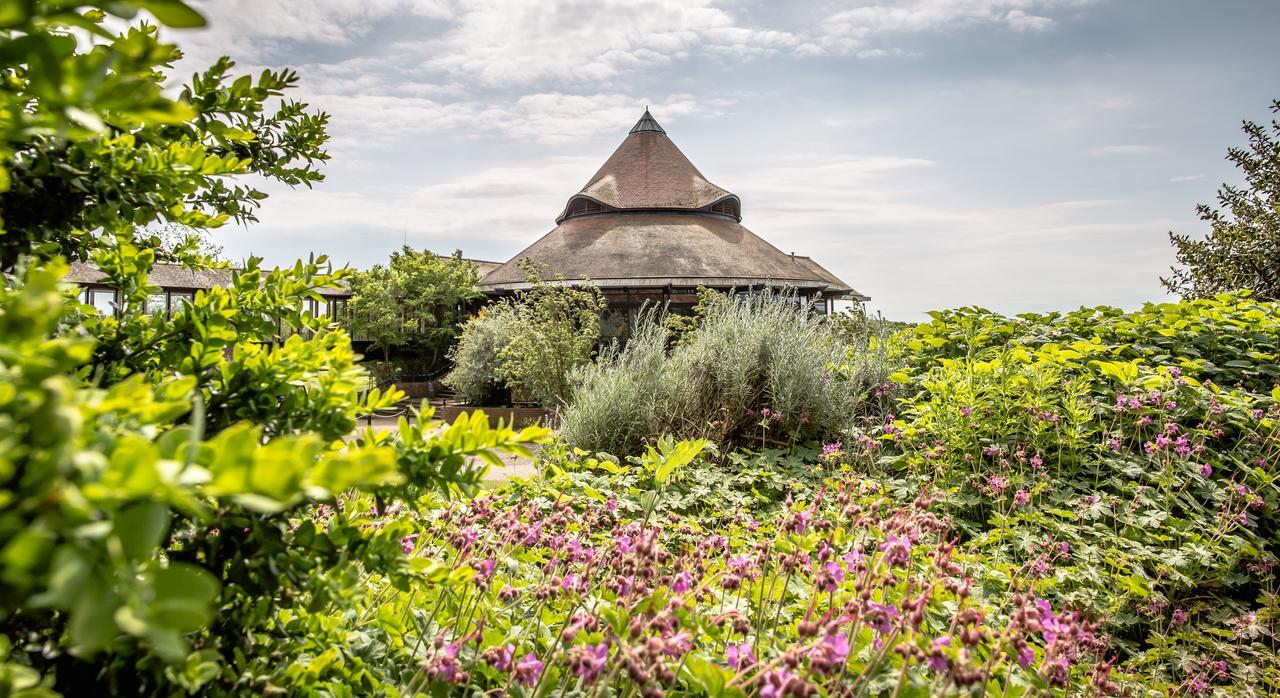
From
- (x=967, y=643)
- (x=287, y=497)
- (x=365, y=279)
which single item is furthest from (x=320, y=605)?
(x=365, y=279)

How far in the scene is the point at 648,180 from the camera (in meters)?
33.3

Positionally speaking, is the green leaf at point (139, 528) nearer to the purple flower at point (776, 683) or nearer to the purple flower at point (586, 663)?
the purple flower at point (586, 663)

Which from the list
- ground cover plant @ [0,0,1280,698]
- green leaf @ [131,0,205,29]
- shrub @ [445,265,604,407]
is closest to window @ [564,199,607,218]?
shrub @ [445,265,604,407]

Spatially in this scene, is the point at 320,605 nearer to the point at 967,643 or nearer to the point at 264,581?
the point at 264,581

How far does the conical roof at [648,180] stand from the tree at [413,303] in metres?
8.01

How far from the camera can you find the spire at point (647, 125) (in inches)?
1437

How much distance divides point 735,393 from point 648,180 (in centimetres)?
2848

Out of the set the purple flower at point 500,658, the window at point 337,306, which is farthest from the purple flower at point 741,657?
the window at point 337,306

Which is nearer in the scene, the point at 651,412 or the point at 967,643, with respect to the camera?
the point at 967,643

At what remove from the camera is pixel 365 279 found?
2591 centimetres

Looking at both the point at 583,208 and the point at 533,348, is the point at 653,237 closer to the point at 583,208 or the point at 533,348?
the point at 583,208

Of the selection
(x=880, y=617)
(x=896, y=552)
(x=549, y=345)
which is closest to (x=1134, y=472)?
(x=896, y=552)

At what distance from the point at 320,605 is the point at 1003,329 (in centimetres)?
669

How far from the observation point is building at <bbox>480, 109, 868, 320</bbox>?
24.5 metres
